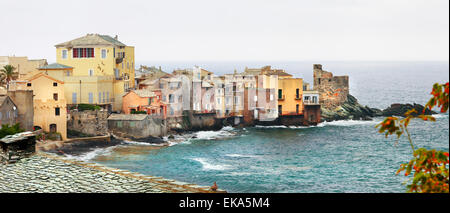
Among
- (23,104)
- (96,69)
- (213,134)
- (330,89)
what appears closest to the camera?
(23,104)

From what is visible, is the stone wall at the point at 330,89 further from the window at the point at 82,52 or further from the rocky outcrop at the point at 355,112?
the window at the point at 82,52

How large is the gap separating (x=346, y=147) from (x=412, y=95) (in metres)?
79.4

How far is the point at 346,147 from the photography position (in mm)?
74312

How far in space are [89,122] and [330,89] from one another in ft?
154

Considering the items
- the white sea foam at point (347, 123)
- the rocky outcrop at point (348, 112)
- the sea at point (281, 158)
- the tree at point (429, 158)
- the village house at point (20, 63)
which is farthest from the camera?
the rocky outcrop at point (348, 112)

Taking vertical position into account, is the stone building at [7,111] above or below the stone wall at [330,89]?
below

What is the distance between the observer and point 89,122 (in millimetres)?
67062

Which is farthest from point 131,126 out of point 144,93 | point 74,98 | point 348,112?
point 348,112

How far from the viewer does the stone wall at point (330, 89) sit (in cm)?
10169

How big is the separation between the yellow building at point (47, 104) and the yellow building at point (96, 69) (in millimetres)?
6344

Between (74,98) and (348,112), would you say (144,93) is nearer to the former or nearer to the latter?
(74,98)

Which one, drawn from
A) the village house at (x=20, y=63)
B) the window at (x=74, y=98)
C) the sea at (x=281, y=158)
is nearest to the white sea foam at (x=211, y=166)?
the sea at (x=281, y=158)

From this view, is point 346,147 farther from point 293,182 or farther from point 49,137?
point 49,137

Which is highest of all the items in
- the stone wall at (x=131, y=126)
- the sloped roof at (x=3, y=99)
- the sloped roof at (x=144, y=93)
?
the sloped roof at (x=144, y=93)
